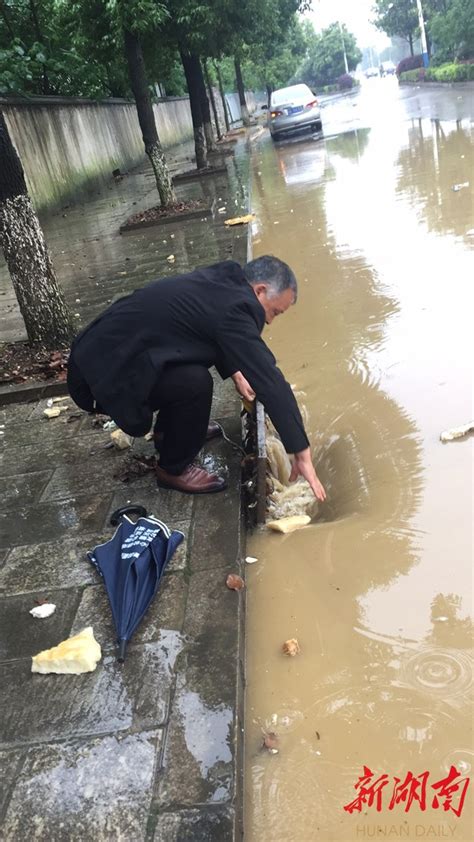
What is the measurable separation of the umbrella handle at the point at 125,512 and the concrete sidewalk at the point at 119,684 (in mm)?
47

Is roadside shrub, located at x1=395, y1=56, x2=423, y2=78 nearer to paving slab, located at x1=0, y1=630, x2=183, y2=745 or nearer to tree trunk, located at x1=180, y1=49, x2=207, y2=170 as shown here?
tree trunk, located at x1=180, y1=49, x2=207, y2=170

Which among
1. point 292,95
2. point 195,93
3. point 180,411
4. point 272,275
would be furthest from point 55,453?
point 292,95

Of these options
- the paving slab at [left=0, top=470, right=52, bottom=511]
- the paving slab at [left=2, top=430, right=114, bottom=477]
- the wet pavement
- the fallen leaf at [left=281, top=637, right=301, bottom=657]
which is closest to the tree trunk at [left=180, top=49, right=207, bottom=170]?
the wet pavement

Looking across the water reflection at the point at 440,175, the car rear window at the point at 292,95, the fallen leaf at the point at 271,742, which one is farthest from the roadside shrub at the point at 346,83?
the fallen leaf at the point at 271,742

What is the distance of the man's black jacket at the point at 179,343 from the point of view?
2.61 metres

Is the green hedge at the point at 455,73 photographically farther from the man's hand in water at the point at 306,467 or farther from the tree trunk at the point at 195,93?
the man's hand in water at the point at 306,467

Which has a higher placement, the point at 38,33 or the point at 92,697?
the point at 38,33

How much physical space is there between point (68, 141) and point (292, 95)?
8.53 m

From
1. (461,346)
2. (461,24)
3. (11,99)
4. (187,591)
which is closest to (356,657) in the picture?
(187,591)

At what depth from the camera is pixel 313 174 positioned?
520 inches

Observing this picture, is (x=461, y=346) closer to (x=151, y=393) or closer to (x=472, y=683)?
(x=151, y=393)

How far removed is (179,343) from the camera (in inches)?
113

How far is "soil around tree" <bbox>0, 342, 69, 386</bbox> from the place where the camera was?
483 centimetres

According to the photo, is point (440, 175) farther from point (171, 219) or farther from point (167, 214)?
point (167, 214)
